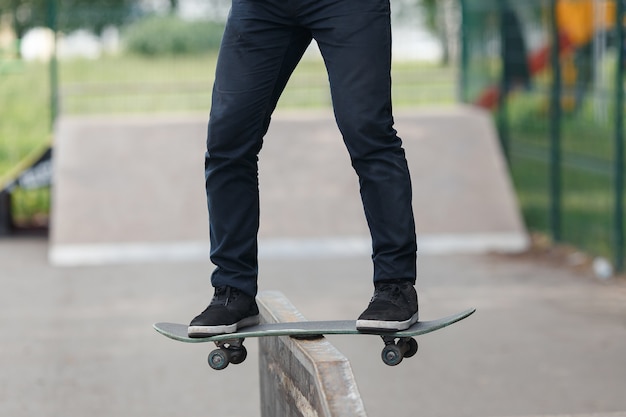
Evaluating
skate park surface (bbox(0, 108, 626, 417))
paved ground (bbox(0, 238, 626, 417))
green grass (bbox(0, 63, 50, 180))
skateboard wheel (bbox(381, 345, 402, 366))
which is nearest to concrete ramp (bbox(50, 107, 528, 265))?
skate park surface (bbox(0, 108, 626, 417))

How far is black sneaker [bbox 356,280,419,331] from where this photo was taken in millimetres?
3842

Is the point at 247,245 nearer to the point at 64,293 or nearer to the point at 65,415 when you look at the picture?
the point at 65,415

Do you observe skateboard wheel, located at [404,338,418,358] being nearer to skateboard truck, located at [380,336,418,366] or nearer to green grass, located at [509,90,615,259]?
skateboard truck, located at [380,336,418,366]

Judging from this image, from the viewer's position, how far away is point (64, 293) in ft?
28.6

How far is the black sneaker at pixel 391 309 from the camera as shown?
384cm

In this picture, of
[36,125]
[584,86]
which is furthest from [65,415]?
[36,125]

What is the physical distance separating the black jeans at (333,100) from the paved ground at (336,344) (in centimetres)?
164

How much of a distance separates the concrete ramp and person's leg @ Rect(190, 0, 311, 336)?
6152mm

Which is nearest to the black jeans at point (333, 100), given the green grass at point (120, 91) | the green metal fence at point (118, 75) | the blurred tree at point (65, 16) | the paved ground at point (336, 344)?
the paved ground at point (336, 344)

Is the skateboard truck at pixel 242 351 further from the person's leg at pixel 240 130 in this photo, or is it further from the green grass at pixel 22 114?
the green grass at pixel 22 114

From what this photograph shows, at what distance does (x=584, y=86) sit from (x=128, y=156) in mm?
4313

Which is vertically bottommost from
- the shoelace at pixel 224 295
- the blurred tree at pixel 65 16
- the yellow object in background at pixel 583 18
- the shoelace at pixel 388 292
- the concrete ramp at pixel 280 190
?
the concrete ramp at pixel 280 190

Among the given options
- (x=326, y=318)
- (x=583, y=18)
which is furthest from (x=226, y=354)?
(x=583, y=18)

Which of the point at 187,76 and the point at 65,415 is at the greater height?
the point at 187,76
